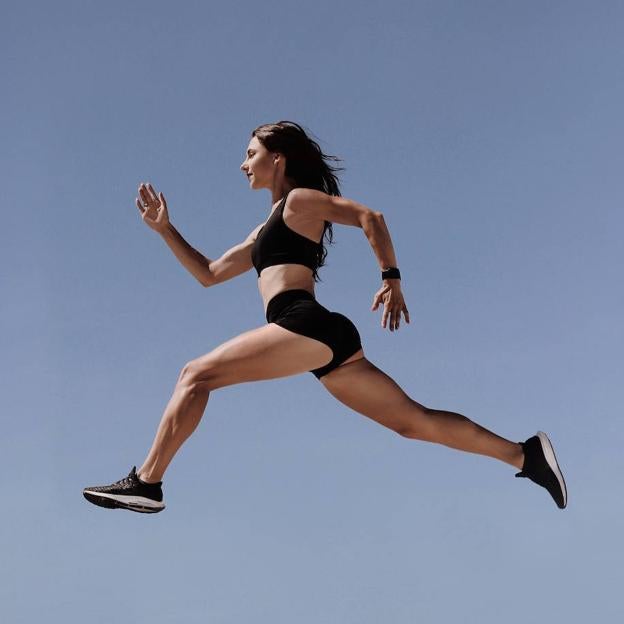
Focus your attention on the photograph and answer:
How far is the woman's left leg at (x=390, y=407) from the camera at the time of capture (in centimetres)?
672

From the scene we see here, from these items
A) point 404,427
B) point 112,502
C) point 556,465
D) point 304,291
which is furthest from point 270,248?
point 556,465

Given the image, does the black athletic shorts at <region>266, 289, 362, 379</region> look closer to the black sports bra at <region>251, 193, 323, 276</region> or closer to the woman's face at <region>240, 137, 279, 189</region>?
the black sports bra at <region>251, 193, 323, 276</region>

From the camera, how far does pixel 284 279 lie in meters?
6.73

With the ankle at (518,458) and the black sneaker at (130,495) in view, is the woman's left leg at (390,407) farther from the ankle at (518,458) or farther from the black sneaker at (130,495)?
the black sneaker at (130,495)

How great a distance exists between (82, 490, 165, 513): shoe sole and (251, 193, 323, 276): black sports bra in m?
1.63

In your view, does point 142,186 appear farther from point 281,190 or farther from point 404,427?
point 404,427

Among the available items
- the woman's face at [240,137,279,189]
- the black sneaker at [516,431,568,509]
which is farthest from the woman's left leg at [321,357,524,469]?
the woman's face at [240,137,279,189]

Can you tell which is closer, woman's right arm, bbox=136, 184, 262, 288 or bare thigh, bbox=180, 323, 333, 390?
bare thigh, bbox=180, 323, 333, 390

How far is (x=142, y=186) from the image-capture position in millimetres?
7738

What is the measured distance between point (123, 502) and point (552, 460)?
2.98 m

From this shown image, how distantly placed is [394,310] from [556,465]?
1907 millimetres

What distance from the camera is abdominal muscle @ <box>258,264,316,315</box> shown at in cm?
672

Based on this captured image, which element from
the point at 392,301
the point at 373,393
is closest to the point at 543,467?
the point at 373,393

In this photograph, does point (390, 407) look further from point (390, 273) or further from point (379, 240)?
point (379, 240)
